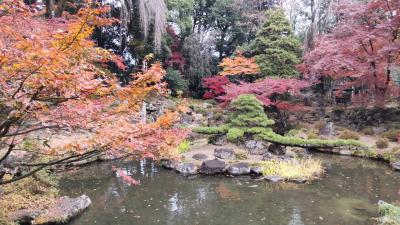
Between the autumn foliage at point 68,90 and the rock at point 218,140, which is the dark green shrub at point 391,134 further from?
the autumn foliage at point 68,90

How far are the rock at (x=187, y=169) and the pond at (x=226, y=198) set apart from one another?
0.23 metres

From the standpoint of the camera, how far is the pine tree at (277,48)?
58.4ft

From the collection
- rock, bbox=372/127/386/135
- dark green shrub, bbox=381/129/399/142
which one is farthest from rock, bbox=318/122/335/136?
dark green shrub, bbox=381/129/399/142

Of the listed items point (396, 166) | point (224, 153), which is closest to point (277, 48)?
point (224, 153)

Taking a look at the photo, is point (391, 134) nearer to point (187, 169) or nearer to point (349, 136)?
point (349, 136)

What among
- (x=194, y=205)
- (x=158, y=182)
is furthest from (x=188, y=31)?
(x=194, y=205)

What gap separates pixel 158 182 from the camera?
9109 millimetres

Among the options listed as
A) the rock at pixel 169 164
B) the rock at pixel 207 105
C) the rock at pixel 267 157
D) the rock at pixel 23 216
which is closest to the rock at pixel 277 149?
the rock at pixel 267 157

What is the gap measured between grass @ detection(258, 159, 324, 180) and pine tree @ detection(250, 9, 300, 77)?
833cm

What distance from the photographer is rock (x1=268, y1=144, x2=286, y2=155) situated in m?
12.1

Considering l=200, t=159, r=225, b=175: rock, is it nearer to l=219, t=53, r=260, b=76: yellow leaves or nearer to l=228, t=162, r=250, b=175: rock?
l=228, t=162, r=250, b=175: rock

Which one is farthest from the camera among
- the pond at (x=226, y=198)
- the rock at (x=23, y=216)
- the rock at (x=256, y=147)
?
the rock at (x=256, y=147)

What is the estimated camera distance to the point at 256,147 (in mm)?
12305

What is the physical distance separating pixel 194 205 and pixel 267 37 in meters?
13.4
